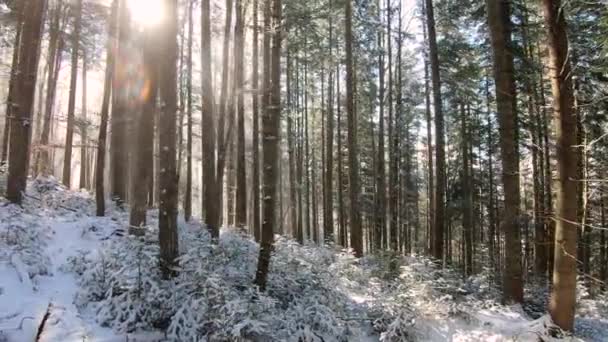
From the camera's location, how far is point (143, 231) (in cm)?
895

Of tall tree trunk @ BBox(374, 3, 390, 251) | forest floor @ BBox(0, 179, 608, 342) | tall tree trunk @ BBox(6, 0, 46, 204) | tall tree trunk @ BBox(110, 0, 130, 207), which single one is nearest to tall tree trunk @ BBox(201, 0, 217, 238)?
forest floor @ BBox(0, 179, 608, 342)

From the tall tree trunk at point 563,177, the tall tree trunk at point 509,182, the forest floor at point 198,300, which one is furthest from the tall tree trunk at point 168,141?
the tall tree trunk at point 509,182

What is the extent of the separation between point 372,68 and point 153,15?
18.3 meters

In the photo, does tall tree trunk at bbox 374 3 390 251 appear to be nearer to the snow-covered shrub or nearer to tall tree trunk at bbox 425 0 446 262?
tall tree trunk at bbox 425 0 446 262

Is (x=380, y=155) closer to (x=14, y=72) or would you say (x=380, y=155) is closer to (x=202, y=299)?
(x=14, y=72)

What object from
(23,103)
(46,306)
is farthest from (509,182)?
(23,103)

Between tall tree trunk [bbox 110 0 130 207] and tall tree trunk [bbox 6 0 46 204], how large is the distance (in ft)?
8.96

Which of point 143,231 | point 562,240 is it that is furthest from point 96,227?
point 562,240

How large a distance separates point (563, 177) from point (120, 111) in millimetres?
11939

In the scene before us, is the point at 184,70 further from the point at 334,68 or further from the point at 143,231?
the point at 143,231

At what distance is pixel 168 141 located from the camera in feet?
25.7

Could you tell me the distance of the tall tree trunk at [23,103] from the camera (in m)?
9.53

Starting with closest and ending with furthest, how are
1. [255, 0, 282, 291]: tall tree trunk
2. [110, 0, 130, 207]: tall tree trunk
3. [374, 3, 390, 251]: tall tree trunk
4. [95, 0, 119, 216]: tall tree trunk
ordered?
[255, 0, 282, 291]: tall tree trunk, [95, 0, 119, 216]: tall tree trunk, [110, 0, 130, 207]: tall tree trunk, [374, 3, 390, 251]: tall tree trunk

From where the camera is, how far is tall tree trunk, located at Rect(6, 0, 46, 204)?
953 cm
